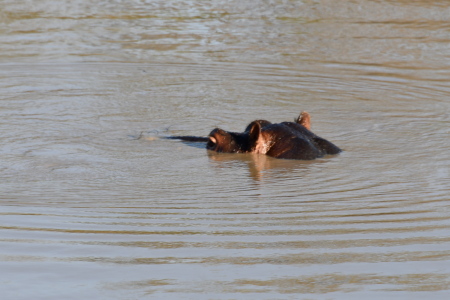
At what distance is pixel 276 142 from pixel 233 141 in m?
0.40

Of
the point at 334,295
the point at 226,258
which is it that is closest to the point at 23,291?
the point at 226,258

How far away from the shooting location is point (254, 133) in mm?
7023

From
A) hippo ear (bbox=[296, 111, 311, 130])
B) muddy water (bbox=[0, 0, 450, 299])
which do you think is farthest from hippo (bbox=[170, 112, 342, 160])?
muddy water (bbox=[0, 0, 450, 299])

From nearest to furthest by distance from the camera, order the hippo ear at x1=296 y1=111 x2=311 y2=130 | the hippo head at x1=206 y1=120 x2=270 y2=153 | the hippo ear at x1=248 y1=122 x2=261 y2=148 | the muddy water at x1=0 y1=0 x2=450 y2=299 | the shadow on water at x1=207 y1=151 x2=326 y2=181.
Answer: the muddy water at x1=0 y1=0 x2=450 y2=299 → the shadow on water at x1=207 y1=151 x2=326 y2=181 → the hippo ear at x1=248 y1=122 x2=261 y2=148 → the hippo head at x1=206 y1=120 x2=270 y2=153 → the hippo ear at x1=296 y1=111 x2=311 y2=130

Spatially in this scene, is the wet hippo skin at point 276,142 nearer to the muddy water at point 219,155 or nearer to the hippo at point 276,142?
the hippo at point 276,142

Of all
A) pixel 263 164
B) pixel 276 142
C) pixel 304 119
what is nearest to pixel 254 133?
pixel 276 142

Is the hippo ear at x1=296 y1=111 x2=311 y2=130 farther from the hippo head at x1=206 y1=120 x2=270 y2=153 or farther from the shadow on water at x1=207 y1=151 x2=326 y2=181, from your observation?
the shadow on water at x1=207 y1=151 x2=326 y2=181

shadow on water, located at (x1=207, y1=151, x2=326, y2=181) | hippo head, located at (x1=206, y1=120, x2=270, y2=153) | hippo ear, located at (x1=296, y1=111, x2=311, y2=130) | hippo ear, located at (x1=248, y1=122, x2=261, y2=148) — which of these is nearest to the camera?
shadow on water, located at (x1=207, y1=151, x2=326, y2=181)

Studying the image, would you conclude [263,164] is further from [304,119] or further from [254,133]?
[304,119]

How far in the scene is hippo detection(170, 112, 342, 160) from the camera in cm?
689

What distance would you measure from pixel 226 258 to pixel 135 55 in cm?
809

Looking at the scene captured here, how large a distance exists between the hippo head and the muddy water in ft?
0.44

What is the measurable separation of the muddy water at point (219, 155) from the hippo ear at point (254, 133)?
0.48 ft

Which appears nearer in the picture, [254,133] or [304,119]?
[254,133]
